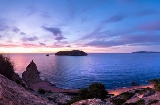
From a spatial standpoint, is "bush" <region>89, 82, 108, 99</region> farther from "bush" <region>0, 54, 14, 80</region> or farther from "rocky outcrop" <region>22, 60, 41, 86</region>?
"rocky outcrop" <region>22, 60, 41, 86</region>

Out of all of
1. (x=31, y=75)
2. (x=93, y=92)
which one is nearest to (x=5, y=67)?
Result: (x=93, y=92)

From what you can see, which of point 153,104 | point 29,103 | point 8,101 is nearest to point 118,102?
point 153,104

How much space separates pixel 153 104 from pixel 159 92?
21.2 ft

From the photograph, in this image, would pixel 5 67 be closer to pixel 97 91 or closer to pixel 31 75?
pixel 97 91

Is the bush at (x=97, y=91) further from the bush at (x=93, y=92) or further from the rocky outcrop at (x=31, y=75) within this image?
the rocky outcrop at (x=31, y=75)

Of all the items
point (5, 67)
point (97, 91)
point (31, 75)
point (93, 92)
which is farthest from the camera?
point (31, 75)

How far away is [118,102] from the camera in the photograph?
34.9 metres

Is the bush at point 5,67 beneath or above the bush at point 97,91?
above

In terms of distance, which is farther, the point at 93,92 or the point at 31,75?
the point at 31,75

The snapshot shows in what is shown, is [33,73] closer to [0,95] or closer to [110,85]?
[110,85]

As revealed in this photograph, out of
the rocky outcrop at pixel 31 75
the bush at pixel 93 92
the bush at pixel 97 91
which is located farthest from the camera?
the rocky outcrop at pixel 31 75

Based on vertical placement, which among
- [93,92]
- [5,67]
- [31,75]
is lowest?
[31,75]

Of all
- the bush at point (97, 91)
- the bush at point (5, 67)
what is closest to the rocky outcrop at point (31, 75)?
the bush at point (97, 91)

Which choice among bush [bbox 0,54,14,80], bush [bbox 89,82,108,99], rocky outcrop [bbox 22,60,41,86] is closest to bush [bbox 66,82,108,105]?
A: bush [bbox 89,82,108,99]
